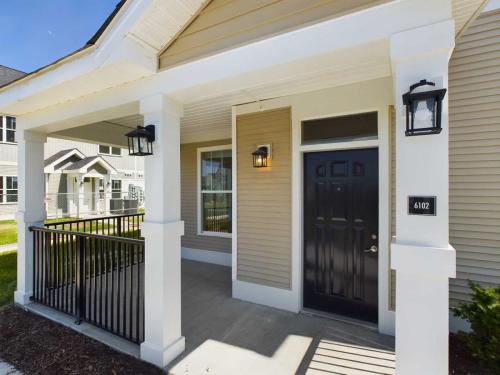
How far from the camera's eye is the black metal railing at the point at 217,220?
5617mm

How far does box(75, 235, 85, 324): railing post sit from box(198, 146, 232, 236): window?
2830 millimetres

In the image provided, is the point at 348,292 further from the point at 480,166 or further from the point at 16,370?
the point at 16,370

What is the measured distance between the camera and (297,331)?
9.87 ft

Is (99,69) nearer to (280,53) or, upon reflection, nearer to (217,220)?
(280,53)

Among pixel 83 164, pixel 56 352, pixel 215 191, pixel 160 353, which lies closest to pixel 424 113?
pixel 160 353

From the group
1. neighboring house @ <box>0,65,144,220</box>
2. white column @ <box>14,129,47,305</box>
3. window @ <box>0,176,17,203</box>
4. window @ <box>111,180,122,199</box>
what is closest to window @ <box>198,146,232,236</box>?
white column @ <box>14,129,47,305</box>

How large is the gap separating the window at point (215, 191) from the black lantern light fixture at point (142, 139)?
3124mm

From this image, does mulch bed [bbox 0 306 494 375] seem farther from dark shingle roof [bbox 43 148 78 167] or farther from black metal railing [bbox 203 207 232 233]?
dark shingle roof [bbox 43 148 78 167]

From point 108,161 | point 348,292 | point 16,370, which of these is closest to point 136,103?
point 16,370

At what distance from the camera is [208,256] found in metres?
5.74

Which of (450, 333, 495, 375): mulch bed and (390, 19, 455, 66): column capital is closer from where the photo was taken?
(390, 19, 455, 66): column capital

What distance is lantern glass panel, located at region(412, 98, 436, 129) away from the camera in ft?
4.71

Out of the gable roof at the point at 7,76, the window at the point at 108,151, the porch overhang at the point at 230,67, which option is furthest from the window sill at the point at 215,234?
the window at the point at 108,151

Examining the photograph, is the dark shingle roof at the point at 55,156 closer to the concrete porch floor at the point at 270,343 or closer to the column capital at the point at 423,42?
the concrete porch floor at the point at 270,343
